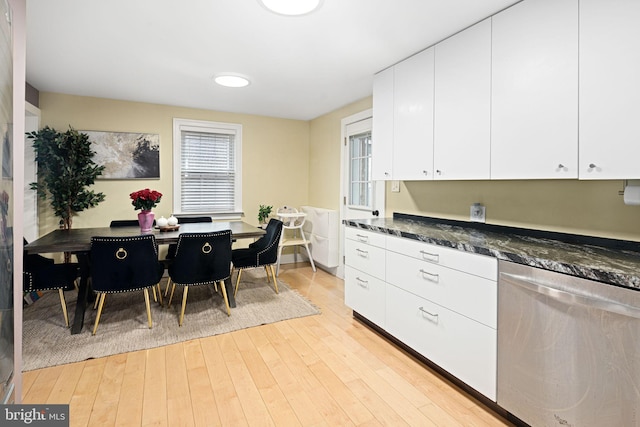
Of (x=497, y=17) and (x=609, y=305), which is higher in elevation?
(x=497, y=17)

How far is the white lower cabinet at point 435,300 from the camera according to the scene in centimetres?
179

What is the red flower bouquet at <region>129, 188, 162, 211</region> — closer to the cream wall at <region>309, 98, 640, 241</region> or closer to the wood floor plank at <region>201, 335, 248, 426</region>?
the wood floor plank at <region>201, 335, 248, 426</region>

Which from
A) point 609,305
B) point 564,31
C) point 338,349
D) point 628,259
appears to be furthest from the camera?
point 338,349

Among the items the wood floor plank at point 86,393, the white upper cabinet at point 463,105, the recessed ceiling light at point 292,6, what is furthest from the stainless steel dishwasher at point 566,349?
the wood floor plank at point 86,393

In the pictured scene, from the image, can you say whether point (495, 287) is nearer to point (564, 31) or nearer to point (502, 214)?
point (502, 214)

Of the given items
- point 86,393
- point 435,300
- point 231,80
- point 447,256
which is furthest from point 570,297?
point 231,80

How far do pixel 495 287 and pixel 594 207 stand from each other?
784 millimetres

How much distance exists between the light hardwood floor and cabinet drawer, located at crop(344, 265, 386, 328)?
20cm

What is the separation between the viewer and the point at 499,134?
2.03 m

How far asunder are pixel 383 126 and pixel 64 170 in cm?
364

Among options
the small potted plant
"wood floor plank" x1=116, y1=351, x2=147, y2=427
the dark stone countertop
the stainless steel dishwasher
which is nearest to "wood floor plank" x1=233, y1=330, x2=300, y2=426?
"wood floor plank" x1=116, y1=351, x2=147, y2=427

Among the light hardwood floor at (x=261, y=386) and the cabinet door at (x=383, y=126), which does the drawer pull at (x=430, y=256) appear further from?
the cabinet door at (x=383, y=126)

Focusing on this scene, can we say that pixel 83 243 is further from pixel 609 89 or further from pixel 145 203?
pixel 609 89

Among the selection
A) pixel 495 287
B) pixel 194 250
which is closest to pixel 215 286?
pixel 194 250
